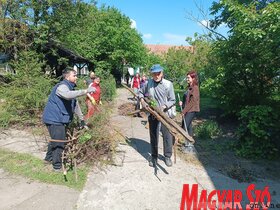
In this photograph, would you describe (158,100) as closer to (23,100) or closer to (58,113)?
(58,113)

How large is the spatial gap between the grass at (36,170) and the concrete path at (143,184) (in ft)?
0.67

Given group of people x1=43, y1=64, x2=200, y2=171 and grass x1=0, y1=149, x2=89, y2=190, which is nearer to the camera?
grass x1=0, y1=149, x2=89, y2=190

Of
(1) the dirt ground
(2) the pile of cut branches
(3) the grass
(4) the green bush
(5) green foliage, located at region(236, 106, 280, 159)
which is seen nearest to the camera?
(3) the grass

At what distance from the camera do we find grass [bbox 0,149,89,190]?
15.5ft

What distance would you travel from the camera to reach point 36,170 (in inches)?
205

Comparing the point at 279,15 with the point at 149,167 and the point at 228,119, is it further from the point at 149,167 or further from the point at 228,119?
the point at 228,119

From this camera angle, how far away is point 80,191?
174 inches

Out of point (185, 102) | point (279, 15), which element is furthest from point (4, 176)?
point (279, 15)

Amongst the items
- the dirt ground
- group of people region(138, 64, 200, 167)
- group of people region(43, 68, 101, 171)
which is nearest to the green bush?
the dirt ground

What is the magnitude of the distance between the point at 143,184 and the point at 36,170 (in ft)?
6.69

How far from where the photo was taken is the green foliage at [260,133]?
6.82 meters

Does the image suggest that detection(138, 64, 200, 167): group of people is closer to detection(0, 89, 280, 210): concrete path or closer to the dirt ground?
detection(0, 89, 280, 210): concrete path

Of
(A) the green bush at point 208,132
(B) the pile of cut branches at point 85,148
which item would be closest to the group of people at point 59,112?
(B) the pile of cut branches at point 85,148

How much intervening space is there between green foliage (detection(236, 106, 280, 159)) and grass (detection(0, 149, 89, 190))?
4120mm
